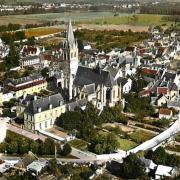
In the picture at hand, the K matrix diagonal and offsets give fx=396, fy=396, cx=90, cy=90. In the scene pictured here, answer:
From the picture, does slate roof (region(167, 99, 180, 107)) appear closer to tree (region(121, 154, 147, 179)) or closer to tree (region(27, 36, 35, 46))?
tree (region(121, 154, 147, 179))

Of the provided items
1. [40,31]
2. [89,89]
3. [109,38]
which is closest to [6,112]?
[89,89]

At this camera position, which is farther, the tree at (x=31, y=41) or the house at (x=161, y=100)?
the tree at (x=31, y=41)

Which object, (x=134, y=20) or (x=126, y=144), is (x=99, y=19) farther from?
(x=126, y=144)

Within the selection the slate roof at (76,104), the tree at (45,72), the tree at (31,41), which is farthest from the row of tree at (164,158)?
the tree at (31,41)

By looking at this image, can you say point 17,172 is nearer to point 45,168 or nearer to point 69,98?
point 45,168

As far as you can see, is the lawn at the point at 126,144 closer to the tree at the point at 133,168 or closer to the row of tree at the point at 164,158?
the row of tree at the point at 164,158

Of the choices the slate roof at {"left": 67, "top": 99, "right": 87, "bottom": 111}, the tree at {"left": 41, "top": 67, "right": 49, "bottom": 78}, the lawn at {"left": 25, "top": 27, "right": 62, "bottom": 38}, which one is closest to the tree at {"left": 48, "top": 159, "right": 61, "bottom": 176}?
the slate roof at {"left": 67, "top": 99, "right": 87, "bottom": 111}

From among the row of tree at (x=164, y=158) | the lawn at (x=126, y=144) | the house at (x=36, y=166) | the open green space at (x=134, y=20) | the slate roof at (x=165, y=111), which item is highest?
the open green space at (x=134, y=20)

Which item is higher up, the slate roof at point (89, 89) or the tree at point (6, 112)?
the slate roof at point (89, 89)
